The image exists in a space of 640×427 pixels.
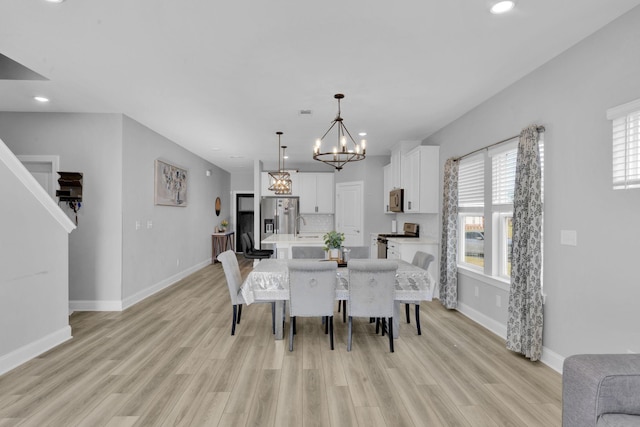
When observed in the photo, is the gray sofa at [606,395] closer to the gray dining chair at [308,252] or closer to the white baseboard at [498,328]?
the white baseboard at [498,328]

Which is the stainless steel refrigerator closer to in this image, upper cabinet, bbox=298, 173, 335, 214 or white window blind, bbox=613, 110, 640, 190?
upper cabinet, bbox=298, 173, 335, 214

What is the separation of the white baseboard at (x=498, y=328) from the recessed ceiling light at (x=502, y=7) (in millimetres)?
2638

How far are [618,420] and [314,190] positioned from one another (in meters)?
7.50

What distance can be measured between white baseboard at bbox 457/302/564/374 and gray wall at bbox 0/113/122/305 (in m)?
4.48

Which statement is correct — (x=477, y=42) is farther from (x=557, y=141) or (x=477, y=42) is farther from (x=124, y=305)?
(x=124, y=305)

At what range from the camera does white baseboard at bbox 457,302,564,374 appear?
2.85m

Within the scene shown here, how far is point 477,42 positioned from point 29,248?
4132mm

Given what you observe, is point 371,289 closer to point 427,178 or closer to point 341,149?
point 341,149

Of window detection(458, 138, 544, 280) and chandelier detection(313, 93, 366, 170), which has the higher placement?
chandelier detection(313, 93, 366, 170)

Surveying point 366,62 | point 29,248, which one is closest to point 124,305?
point 29,248

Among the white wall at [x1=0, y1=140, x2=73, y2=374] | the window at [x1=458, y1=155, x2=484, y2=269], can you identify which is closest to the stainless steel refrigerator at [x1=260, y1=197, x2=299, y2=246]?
the window at [x1=458, y1=155, x2=484, y2=269]

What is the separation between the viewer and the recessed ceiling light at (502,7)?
213 cm

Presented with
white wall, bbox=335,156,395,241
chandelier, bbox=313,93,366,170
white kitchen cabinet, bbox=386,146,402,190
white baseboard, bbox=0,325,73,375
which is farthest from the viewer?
white wall, bbox=335,156,395,241

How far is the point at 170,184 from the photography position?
600cm
